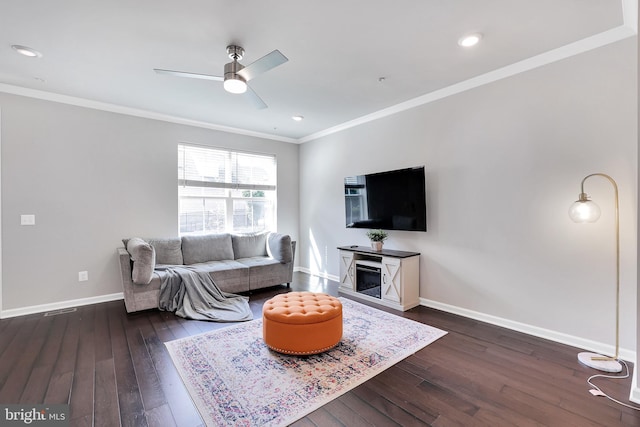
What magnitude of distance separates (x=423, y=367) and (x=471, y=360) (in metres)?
0.46

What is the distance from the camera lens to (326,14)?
2.21 m

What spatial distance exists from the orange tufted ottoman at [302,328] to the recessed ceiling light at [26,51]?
3.26 meters

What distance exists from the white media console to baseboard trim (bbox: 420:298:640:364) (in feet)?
1.37

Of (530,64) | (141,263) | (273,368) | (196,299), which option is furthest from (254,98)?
(530,64)

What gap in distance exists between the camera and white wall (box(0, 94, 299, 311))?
3.50m

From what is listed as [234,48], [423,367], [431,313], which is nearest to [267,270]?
[431,313]

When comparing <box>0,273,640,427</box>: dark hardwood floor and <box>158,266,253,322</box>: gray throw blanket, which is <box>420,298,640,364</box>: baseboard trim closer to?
<box>0,273,640,427</box>: dark hardwood floor

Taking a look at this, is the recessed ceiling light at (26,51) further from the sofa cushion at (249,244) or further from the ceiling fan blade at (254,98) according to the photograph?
the sofa cushion at (249,244)

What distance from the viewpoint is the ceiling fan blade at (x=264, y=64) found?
2127 mm

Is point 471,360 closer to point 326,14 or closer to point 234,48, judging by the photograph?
point 326,14

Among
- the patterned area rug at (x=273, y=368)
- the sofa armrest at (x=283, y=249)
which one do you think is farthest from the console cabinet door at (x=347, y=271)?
the patterned area rug at (x=273, y=368)

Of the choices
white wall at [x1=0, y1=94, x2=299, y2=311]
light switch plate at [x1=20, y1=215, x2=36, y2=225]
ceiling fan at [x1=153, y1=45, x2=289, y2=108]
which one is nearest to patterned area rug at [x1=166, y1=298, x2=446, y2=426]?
white wall at [x1=0, y1=94, x2=299, y2=311]

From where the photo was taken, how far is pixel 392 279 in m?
3.69

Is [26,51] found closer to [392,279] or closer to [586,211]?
[392,279]
